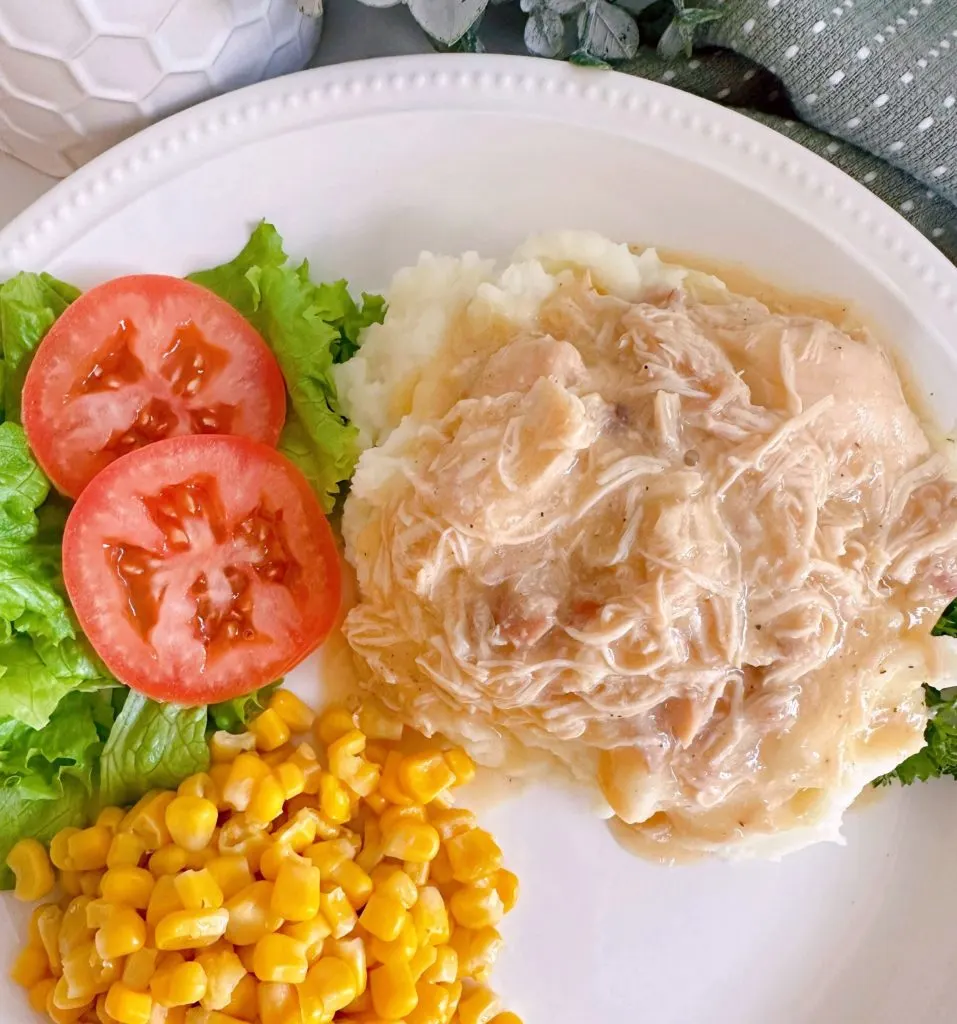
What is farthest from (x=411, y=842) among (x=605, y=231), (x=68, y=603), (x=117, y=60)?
(x=117, y=60)

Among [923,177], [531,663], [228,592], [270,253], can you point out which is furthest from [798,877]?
[270,253]

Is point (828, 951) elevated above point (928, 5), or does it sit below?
below

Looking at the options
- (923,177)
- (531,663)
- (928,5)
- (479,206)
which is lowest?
(531,663)

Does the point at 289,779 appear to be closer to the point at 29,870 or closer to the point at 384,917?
the point at 384,917

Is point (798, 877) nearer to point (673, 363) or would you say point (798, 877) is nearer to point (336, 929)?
point (336, 929)

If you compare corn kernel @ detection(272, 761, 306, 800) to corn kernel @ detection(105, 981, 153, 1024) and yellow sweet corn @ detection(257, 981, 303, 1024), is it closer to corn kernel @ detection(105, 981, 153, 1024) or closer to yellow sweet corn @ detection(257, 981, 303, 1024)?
yellow sweet corn @ detection(257, 981, 303, 1024)

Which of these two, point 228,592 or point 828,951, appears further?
point 828,951

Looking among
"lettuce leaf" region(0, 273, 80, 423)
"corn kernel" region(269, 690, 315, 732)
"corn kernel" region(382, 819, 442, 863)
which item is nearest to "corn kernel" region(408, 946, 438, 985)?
"corn kernel" region(382, 819, 442, 863)

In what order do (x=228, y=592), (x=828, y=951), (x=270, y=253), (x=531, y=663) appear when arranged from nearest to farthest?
1. (x=531, y=663)
2. (x=228, y=592)
3. (x=270, y=253)
4. (x=828, y=951)
